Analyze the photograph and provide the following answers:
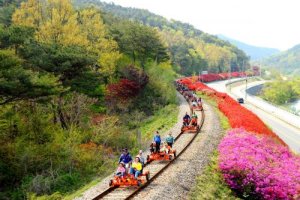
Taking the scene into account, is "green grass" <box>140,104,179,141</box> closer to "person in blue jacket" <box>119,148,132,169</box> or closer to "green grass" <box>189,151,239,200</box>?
"green grass" <box>189,151,239,200</box>

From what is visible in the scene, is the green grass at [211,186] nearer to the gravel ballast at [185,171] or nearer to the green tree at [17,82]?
the gravel ballast at [185,171]

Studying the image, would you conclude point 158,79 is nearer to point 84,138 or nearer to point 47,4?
point 47,4

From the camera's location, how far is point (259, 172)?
75.9ft

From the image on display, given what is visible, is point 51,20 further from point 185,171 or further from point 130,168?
point 130,168

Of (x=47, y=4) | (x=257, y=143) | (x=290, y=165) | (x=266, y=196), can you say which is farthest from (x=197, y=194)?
(x=47, y=4)

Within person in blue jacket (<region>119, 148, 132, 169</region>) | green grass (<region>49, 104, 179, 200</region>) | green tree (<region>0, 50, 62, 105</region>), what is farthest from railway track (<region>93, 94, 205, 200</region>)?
green tree (<region>0, 50, 62, 105</region>)

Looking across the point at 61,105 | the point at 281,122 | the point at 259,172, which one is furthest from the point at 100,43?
the point at 259,172

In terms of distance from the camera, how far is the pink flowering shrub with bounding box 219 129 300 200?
22.1m

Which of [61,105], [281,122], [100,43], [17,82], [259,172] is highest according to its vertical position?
[100,43]

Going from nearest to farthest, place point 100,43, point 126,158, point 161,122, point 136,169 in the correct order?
1. point 136,169
2. point 126,158
3. point 161,122
4. point 100,43

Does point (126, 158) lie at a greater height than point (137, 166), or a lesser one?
greater

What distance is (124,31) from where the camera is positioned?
67500 mm

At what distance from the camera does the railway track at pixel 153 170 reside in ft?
60.3

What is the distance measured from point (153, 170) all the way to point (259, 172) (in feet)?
19.8
